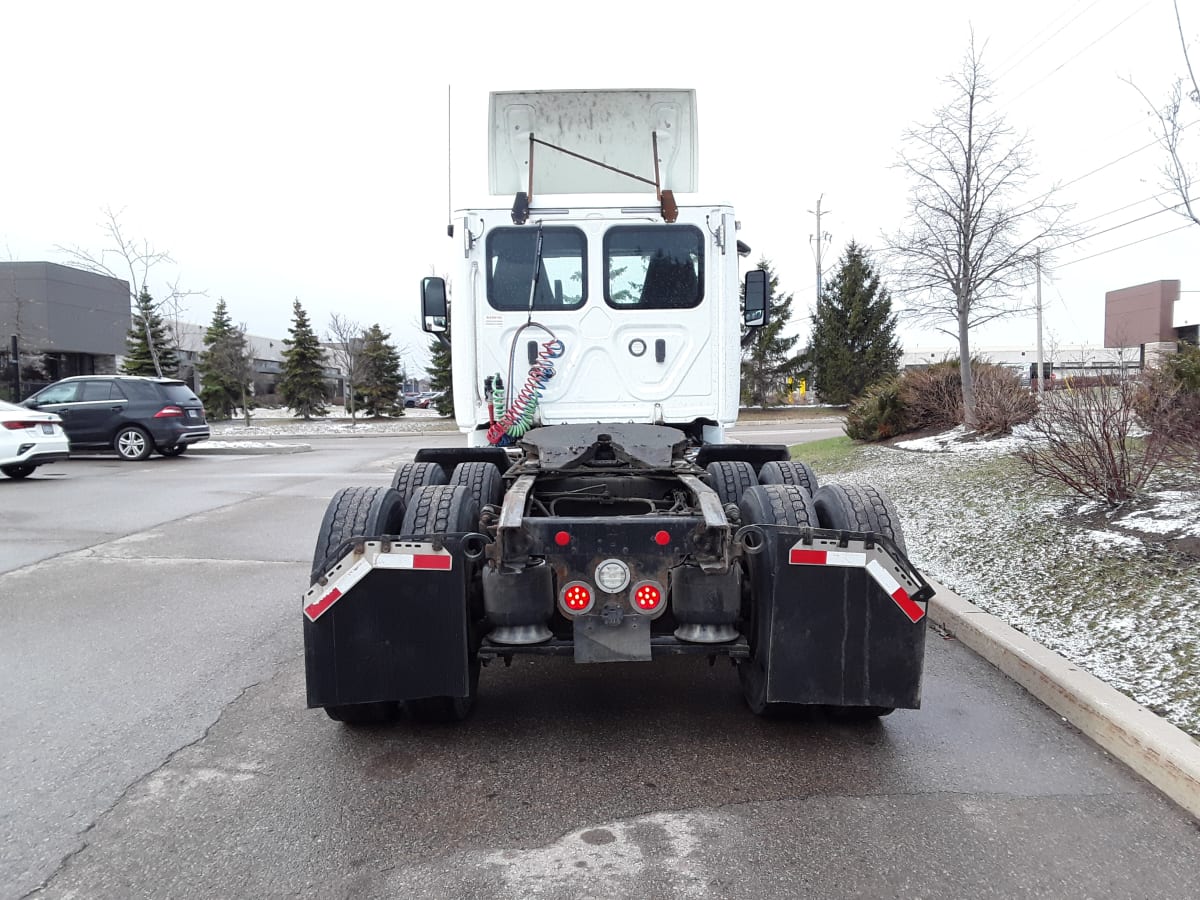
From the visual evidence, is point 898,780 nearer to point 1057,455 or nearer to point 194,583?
point 1057,455

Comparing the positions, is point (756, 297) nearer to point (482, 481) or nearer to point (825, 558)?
point (482, 481)

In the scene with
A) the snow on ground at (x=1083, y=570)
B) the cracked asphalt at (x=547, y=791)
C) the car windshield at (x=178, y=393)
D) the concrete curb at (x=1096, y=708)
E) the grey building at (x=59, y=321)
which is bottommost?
the cracked asphalt at (x=547, y=791)

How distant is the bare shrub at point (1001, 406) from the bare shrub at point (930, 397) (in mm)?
1569

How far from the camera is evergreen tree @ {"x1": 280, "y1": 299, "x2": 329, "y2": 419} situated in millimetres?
44844

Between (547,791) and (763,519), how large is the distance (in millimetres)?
1492

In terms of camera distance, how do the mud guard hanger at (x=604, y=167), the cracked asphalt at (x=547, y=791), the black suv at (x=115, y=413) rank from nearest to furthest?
the cracked asphalt at (x=547, y=791), the mud guard hanger at (x=604, y=167), the black suv at (x=115, y=413)

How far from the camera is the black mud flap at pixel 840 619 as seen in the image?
3473mm

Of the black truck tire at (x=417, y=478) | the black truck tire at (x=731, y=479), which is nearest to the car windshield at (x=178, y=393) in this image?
the black truck tire at (x=417, y=478)

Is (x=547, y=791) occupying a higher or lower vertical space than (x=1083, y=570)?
lower

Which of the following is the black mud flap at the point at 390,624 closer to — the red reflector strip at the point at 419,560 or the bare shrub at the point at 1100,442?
the red reflector strip at the point at 419,560

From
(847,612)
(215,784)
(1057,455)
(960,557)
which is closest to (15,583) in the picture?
(215,784)

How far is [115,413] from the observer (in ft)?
57.5

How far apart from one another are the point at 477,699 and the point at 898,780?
2073 millimetres

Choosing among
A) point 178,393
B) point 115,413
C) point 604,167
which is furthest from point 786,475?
point 178,393
